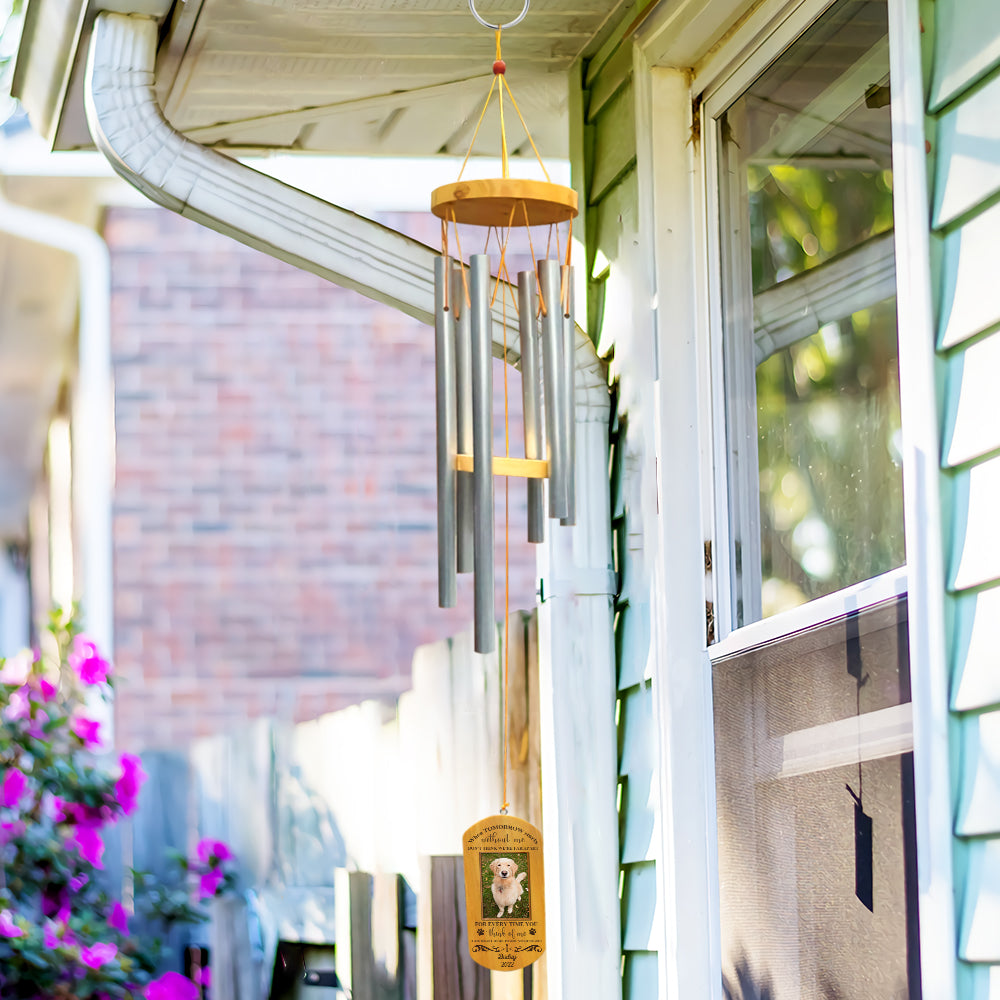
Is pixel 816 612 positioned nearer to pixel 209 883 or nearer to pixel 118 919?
pixel 209 883

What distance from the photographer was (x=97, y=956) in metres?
3.90

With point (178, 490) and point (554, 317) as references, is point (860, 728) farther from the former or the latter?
point (178, 490)

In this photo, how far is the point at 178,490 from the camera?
6.43 metres

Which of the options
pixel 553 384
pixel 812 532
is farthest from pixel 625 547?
pixel 553 384

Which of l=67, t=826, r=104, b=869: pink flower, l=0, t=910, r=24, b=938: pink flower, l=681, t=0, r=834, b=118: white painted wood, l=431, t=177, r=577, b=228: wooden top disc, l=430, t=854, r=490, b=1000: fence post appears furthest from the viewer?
l=67, t=826, r=104, b=869: pink flower

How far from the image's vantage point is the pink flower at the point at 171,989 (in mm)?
4004

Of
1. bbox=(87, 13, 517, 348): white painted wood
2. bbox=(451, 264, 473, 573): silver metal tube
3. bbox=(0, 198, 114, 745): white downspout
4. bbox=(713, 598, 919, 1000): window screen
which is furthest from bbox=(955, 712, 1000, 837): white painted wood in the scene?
bbox=(0, 198, 114, 745): white downspout

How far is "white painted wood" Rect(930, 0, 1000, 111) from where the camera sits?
1535mm

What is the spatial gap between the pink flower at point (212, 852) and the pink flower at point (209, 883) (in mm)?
27

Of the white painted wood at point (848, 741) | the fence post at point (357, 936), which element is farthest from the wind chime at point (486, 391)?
the fence post at point (357, 936)

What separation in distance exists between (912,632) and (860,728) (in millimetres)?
239

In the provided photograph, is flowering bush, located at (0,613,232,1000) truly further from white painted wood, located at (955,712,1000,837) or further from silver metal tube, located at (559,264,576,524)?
white painted wood, located at (955,712,1000,837)

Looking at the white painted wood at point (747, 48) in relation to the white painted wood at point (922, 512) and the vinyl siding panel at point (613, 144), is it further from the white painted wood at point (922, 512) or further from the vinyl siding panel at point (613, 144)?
the white painted wood at point (922, 512)

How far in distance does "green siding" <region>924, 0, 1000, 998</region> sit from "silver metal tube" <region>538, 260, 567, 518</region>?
0.51 meters
